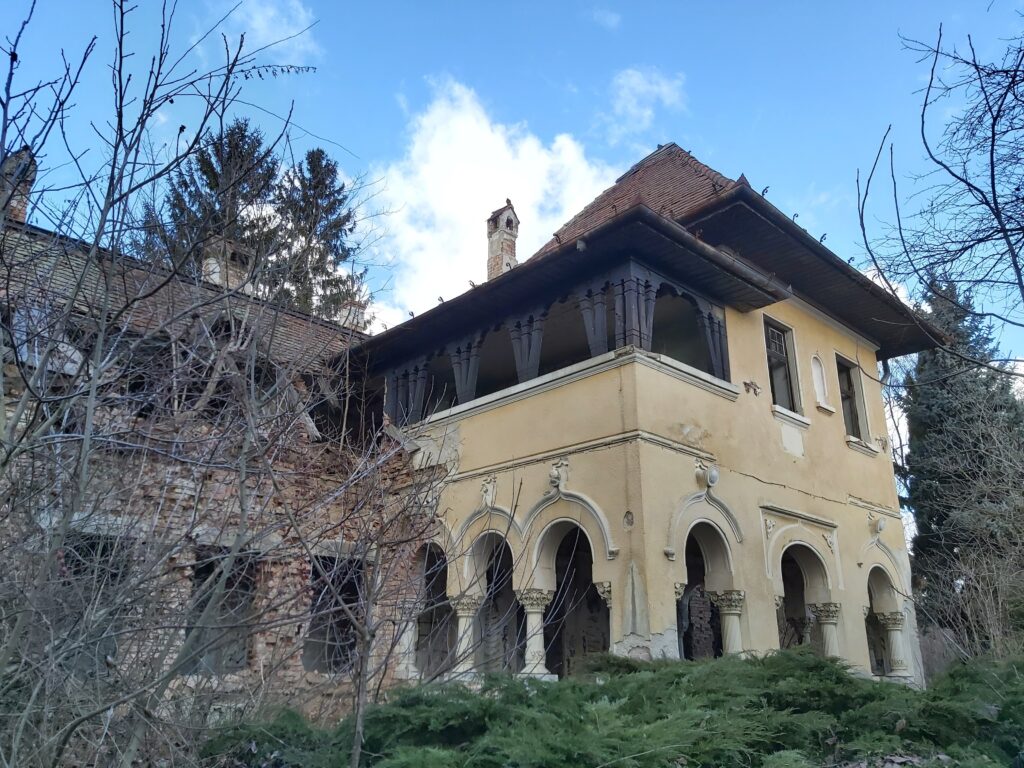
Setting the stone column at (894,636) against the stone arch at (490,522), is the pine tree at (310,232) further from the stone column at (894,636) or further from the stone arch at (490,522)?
the stone column at (894,636)

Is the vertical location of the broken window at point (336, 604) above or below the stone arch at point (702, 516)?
below

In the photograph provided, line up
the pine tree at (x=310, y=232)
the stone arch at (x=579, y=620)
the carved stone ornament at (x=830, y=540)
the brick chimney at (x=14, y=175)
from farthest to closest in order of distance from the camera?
the stone arch at (x=579, y=620) → the carved stone ornament at (x=830, y=540) → the pine tree at (x=310, y=232) → the brick chimney at (x=14, y=175)

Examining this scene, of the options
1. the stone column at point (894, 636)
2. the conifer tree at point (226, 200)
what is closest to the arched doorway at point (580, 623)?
the stone column at point (894, 636)

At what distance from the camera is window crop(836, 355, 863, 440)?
15.0 metres

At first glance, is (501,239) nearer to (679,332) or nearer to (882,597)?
(679,332)

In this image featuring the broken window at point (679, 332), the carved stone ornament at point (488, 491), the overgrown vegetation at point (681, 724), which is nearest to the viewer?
the overgrown vegetation at point (681, 724)

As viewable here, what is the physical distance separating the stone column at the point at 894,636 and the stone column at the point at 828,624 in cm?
215

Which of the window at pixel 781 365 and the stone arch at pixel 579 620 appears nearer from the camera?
the window at pixel 781 365

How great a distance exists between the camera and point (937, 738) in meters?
5.69

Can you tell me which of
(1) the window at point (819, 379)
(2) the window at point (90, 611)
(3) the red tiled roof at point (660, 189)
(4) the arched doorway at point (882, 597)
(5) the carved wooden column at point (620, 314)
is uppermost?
(3) the red tiled roof at point (660, 189)

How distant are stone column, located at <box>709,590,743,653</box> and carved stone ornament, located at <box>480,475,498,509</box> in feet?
10.7

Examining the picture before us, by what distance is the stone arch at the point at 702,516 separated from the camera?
32.6 ft

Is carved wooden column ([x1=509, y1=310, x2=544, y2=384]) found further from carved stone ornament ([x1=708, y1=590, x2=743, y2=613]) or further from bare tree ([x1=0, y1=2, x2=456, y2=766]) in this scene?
bare tree ([x1=0, y1=2, x2=456, y2=766])

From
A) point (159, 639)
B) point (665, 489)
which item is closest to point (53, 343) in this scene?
point (159, 639)
